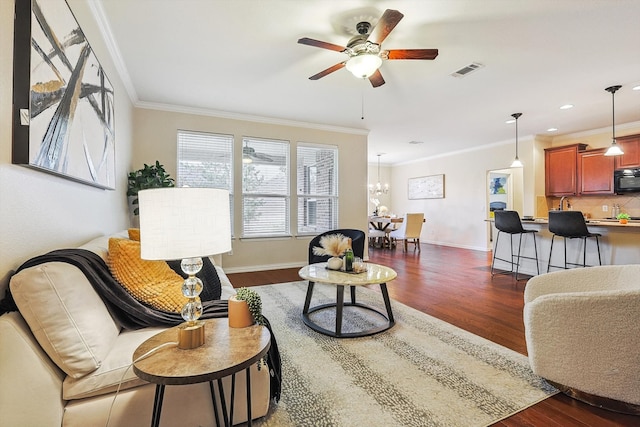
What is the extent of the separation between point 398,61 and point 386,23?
43.3 inches

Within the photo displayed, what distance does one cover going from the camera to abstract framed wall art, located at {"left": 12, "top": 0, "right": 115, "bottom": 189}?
47.0 inches

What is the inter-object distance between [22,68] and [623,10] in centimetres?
370

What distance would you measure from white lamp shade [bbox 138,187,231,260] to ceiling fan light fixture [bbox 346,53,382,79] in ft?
6.15

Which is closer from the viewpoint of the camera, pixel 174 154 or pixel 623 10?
pixel 623 10

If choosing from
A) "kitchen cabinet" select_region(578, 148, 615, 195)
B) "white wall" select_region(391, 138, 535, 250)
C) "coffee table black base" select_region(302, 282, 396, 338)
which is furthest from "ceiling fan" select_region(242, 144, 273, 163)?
"kitchen cabinet" select_region(578, 148, 615, 195)

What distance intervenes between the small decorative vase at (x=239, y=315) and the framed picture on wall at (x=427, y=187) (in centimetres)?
779

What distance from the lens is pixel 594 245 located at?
12.4 ft

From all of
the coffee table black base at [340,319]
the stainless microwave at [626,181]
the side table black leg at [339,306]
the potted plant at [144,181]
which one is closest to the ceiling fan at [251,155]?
the potted plant at [144,181]

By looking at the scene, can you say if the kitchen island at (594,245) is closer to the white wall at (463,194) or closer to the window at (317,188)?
the white wall at (463,194)

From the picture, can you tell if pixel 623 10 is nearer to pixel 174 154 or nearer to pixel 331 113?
pixel 331 113

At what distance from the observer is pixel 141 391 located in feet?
4.07

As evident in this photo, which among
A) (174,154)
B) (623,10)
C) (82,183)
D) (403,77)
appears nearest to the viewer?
(82,183)

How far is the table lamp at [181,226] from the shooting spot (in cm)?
110

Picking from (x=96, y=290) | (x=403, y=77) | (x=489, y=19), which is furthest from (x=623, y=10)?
(x=96, y=290)
